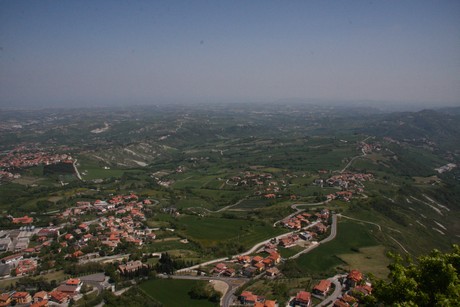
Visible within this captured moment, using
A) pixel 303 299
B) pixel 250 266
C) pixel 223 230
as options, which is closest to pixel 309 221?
pixel 223 230

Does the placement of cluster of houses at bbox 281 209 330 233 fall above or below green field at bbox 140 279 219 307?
below

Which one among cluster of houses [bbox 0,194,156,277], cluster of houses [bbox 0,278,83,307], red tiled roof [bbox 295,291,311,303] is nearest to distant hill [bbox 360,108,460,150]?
cluster of houses [bbox 0,194,156,277]

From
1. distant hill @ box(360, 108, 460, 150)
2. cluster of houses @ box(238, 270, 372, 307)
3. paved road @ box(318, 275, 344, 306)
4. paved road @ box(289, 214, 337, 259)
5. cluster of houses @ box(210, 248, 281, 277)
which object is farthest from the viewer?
distant hill @ box(360, 108, 460, 150)

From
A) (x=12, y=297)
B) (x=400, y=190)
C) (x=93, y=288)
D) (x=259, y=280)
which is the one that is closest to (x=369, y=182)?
(x=400, y=190)

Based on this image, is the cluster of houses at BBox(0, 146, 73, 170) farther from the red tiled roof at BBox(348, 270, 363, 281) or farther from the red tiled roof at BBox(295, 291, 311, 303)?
the red tiled roof at BBox(348, 270, 363, 281)

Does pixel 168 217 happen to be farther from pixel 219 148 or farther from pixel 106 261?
pixel 219 148

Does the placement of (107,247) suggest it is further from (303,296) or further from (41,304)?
(303,296)
